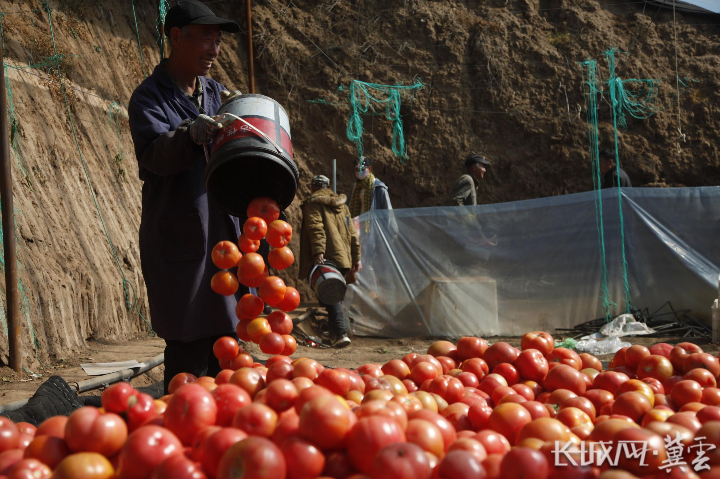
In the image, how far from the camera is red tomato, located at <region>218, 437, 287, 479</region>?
1262 millimetres

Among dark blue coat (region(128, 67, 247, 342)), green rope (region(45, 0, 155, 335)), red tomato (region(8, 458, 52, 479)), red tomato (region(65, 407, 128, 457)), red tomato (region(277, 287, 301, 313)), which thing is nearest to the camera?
red tomato (region(8, 458, 52, 479))

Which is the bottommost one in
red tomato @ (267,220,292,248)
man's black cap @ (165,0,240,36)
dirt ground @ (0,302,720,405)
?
dirt ground @ (0,302,720,405)

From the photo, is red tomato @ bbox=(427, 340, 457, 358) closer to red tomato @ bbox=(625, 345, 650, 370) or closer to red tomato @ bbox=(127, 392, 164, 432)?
red tomato @ bbox=(625, 345, 650, 370)

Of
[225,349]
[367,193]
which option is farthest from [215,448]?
[367,193]

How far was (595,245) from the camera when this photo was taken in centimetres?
808

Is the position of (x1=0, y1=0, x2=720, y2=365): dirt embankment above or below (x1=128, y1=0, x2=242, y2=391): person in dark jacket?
above

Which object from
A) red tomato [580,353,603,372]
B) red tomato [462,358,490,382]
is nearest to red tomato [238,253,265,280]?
red tomato [462,358,490,382]

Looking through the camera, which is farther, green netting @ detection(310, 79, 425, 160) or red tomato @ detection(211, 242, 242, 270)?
green netting @ detection(310, 79, 425, 160)

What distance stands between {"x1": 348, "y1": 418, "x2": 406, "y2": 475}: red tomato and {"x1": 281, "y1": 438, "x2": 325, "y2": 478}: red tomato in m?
0.08

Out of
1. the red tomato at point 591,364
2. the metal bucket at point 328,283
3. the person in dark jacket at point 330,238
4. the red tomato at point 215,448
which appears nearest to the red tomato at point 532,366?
the red tomato at point 591,364

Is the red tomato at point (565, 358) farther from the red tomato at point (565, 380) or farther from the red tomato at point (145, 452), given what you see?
the red tomato at point (145, 452)

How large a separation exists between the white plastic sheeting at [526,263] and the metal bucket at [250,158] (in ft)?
19.7

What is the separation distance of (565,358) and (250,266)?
152cm

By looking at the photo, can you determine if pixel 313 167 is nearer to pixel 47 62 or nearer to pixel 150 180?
pixel 47 62
